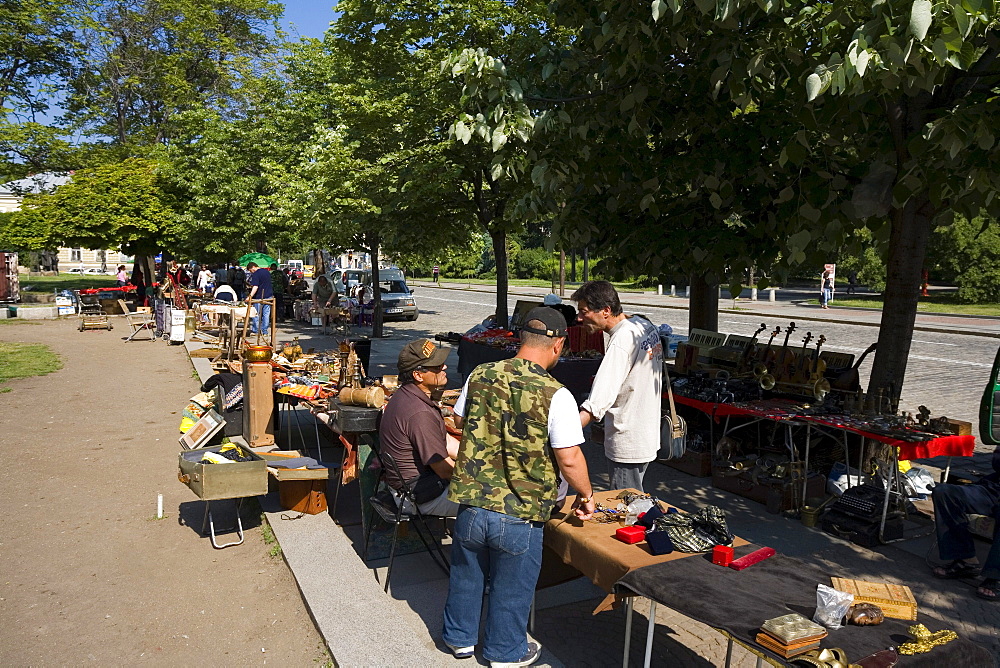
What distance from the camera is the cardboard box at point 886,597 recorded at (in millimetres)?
3275

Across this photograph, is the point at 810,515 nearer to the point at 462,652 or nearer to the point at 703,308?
the point at 462,652

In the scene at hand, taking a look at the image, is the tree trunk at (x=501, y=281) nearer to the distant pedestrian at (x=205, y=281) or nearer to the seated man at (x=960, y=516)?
the seated man at (x=960, y=516)

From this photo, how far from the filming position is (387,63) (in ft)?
52.9

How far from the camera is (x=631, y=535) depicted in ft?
13.3

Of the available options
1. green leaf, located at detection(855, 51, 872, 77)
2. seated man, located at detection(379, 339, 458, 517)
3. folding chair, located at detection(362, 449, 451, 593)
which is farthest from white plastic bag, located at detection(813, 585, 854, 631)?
green leaf, located at detection(855, 51, 872, 77)

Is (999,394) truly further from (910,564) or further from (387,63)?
(387,63)

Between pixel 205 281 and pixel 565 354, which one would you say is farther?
pixel 205 281

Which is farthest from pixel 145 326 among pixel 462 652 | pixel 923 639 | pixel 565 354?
pixel 923 639

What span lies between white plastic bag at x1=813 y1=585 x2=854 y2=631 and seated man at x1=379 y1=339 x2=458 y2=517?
2345mm

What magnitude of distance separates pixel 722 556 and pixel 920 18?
3.10 metres

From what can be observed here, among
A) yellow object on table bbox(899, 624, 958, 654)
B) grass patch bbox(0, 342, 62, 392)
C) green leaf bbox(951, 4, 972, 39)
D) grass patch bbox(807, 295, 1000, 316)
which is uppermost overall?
green leaf bbox(951, 4, 972, 39)

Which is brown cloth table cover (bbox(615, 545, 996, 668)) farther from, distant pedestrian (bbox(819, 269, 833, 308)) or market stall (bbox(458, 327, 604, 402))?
distant pedestrian (bbox(819, 269, 833, 308))

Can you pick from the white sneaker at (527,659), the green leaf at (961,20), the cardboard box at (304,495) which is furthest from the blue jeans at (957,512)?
the cardboard box at (304,495)

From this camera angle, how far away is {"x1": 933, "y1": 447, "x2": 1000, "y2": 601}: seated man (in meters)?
5.43
